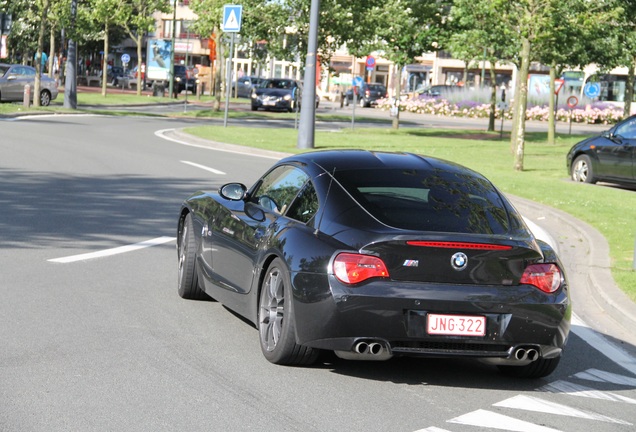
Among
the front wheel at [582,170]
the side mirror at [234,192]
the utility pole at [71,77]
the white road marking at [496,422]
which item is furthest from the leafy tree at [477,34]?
the white road marking at [496,422]

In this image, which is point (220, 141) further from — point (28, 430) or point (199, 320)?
point (28, 430)

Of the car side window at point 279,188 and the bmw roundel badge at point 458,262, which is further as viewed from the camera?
the car side window at point 279,188

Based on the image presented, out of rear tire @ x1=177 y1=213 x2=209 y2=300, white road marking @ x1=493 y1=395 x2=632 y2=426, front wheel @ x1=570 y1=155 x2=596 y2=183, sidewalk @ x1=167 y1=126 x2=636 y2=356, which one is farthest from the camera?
front wheel @ x1=570 y1=155 x2=596 y2=183

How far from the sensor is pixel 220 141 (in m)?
29.5

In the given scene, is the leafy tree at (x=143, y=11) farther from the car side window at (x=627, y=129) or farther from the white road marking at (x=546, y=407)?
the white road marking at (x=546, y=407)

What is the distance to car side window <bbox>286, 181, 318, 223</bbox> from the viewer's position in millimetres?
7445

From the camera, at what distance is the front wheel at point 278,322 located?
7133mm

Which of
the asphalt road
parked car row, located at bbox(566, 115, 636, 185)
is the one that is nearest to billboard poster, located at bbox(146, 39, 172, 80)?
parked car row, located at bbox(566, 115, 636, 185)

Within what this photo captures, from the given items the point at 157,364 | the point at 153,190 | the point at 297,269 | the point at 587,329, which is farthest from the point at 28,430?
the point at 153,190

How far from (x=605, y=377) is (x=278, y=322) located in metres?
2.01

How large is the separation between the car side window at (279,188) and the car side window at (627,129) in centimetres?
1547

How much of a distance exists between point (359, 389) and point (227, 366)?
2.67 ft

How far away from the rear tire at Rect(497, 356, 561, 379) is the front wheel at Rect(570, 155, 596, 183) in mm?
16540

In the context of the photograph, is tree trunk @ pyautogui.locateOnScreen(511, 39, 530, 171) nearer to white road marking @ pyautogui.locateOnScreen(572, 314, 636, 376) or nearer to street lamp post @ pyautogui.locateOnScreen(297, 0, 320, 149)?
street lamp post @ pyautogui.locateOnScreen(297, 0, 320, 149)
